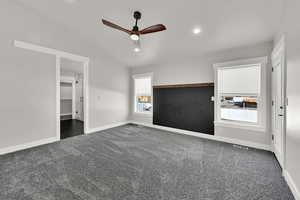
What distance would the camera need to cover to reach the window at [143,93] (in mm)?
5105

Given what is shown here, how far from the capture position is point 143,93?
5.27m

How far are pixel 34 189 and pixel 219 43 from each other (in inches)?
174

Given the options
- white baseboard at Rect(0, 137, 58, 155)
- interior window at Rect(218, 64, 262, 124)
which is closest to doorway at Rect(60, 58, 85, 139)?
white baseboard at Rect(0, 137, 58, 155)

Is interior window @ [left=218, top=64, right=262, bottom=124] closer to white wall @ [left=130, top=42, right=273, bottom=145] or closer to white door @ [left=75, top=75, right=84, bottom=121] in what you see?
white wall @ [left=130, top=42, right=273, bottom=145]

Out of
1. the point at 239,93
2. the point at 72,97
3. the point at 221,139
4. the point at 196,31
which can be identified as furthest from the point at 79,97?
the point at 239,93

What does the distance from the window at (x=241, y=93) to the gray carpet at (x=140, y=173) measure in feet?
2.45

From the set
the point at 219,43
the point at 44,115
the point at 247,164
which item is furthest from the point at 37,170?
the point at 219,43

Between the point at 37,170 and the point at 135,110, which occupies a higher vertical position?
the point at 135,110

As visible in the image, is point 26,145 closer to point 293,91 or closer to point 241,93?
point 293,91

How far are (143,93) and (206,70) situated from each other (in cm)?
258

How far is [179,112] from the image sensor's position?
4.21m

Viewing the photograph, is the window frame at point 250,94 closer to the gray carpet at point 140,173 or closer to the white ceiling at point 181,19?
the white ceiling at point 181,19

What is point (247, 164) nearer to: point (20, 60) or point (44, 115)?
point (44, 115)

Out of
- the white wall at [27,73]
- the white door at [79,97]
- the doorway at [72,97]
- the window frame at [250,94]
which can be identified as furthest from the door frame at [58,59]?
the window frame at [250,94]
